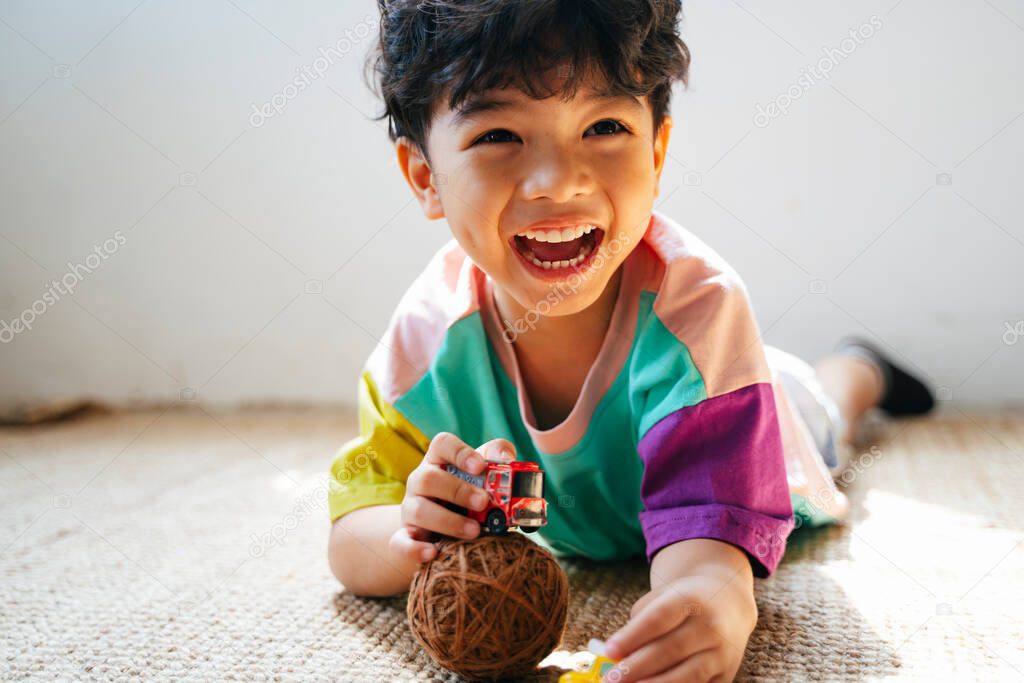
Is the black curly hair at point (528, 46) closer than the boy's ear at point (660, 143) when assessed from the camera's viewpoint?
Yes

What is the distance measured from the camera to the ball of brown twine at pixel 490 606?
2.14ft

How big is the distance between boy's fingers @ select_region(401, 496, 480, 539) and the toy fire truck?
15 mm

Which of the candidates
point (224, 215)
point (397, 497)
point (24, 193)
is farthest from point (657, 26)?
point (24, 193)

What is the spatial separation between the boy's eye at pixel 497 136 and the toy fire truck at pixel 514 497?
0.26m

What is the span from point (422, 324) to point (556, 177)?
0.26 metres

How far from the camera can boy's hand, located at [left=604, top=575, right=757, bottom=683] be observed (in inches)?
25.6

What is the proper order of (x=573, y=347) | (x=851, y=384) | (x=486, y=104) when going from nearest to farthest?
(x=486, y=104), (x=573, y=347), (x=851, y=384)

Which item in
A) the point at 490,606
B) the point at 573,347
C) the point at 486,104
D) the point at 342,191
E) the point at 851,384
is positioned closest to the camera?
the point at 490,606

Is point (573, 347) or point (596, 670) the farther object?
point (573, 347)

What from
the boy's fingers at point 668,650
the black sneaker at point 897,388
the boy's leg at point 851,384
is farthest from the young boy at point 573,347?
the black sneaker at point 897,388

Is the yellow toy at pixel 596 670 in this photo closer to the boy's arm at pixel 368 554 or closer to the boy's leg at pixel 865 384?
the boy's arm at pixel 368 554

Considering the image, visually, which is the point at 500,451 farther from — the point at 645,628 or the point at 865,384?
the point at 865,384

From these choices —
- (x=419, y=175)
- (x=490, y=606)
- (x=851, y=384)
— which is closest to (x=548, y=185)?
(x=419, y=175)

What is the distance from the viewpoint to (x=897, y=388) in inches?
58.6
